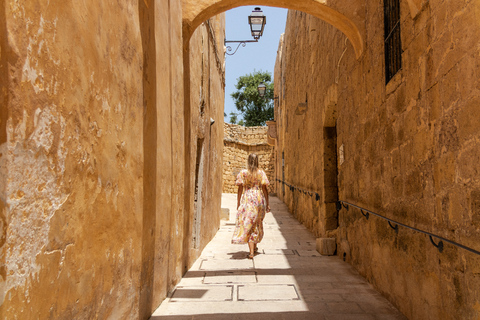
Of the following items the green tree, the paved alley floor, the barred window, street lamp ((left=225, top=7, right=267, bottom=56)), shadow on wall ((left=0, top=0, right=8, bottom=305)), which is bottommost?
the paved alley floor

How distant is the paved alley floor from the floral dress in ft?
1.05

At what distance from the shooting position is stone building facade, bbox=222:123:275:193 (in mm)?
21047

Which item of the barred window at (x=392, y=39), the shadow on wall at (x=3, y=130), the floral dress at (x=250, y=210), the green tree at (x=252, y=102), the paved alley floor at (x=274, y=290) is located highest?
the green tree at (x=252, y=102)

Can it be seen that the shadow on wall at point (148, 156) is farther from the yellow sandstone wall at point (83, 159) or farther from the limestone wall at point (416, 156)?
the limestone wall at point (416, 156)

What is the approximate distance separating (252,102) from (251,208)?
27181 mm

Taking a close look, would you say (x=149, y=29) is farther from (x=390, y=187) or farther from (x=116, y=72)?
(x=390, y=187)

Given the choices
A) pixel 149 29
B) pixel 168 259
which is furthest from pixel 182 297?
pixel 149 29

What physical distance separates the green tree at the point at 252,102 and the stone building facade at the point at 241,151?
26.4 ft

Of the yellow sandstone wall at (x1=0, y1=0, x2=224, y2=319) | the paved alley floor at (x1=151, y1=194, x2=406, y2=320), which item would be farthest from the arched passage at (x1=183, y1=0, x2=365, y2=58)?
the paved alley floor at (x1=151, y1=194, x2=406, y2=320)

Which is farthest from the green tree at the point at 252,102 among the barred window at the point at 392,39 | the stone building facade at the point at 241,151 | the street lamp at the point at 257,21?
the barred window at the point at 392,39

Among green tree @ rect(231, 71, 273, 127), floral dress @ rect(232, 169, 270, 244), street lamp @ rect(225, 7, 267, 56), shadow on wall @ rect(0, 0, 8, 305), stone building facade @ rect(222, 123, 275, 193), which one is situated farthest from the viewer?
green tree @ rect(231, 71, 273, 127)

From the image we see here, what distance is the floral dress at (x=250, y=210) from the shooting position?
5410 mm

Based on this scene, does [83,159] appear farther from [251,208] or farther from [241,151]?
[241,151]

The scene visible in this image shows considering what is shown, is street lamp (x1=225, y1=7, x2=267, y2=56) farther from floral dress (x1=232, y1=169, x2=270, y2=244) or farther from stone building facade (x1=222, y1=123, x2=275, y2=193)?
stone building facade (x1=222, y1=123, x2=275, y2=193)
